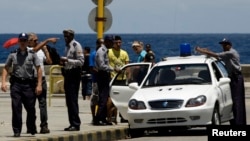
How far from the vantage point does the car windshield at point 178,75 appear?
22359mm

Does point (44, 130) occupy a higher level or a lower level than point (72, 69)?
lower

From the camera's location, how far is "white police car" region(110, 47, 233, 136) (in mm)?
21266

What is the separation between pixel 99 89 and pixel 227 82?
272cm

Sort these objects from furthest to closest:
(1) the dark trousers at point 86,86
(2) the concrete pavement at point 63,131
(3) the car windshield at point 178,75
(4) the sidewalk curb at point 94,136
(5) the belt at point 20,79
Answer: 1. (1) the dark trousers at point 86,86
2. (3) the car windshield at point 178,75
3. (2) the concrete pavement at point 63,131
4. (4) the sidewalk curb at point 94,136
5. (5) the belt at point 20,79

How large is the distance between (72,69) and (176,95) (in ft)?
6.63

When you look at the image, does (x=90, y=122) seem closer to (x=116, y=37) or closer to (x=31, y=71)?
(x=116, y=37)

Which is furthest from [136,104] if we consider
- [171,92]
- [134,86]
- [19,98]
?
[19,98]

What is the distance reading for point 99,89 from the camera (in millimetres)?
23109

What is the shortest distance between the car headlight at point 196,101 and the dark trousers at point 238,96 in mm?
762

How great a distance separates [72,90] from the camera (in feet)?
70.5

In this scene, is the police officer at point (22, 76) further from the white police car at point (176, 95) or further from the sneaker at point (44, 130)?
the white police car at point (176, 95)

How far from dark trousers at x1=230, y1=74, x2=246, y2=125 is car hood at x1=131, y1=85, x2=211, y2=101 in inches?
19.3
